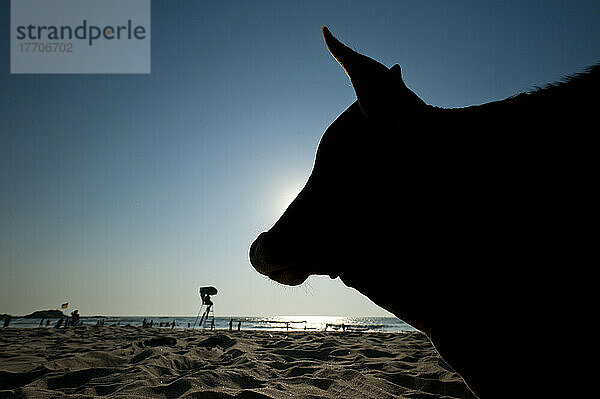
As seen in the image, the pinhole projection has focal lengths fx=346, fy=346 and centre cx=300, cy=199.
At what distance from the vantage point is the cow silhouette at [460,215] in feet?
3.45

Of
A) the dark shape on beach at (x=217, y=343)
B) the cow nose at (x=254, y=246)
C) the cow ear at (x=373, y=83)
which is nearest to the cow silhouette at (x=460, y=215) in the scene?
the cow ear at (x=373, y=83)

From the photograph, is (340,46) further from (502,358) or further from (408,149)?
(502,358)

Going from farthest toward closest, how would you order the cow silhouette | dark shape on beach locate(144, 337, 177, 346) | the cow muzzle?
1. dark shape on beach locate(144, 337, 177, 346)
2. the cow muzzle
3. the cow silhouette

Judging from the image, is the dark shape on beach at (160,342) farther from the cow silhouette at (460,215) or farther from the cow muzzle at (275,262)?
the cow silhouette at (460,215)

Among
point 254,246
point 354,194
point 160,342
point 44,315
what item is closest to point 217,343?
point 160,342

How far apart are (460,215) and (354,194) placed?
40cm

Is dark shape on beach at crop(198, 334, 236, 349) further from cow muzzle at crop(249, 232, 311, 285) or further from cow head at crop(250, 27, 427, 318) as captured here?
cow head at crop(250, 27, 427, 318)

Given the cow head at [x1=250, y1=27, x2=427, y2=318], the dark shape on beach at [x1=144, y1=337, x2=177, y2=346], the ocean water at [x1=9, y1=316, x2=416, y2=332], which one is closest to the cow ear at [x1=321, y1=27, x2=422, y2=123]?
the cow head at [x1=250, y1=27, x2=427, y2=318]

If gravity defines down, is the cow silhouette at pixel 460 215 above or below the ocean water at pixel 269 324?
above

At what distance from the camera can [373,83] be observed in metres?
1.19

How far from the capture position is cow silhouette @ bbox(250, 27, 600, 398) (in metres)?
1.05

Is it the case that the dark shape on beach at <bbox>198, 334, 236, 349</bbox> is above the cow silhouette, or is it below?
below

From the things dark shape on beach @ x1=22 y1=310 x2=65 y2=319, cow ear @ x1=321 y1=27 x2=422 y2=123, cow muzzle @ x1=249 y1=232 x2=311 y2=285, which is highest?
cow ear @ x1=321 y1=27 x2=422 y2=123

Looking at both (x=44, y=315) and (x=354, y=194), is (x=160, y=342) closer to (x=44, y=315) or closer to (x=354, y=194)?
(x=354, y=194)
